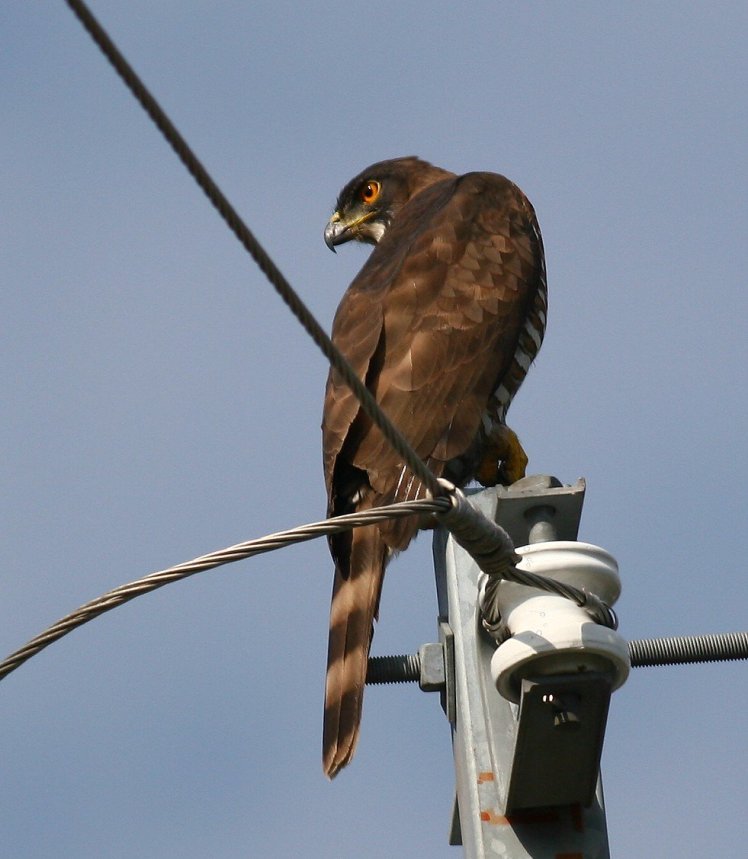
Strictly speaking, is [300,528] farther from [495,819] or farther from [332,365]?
[495,819]

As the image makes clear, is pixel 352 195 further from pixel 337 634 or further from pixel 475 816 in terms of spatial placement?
pixel 475 816

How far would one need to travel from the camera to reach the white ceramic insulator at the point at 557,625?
341cm

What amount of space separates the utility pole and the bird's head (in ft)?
16.8

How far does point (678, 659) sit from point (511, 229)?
3266mm

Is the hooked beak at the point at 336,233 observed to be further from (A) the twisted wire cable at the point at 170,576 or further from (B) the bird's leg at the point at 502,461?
(A) the twisted wire cable at the point at 170,576

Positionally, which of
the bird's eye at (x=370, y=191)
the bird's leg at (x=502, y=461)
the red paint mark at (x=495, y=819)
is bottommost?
the red paint mark at (x=495, y=819)

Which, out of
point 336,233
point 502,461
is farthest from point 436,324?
point 336,233

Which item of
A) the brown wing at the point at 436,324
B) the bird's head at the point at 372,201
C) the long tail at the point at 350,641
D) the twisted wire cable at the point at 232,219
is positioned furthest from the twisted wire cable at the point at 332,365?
the bird's head at the point at 372,201

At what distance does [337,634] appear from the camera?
4816mm

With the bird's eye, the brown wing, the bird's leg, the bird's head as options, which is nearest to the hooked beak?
the bird's head

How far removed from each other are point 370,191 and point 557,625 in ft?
18.2

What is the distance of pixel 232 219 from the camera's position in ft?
9.23

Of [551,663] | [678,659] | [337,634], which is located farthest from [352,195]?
[551,663]

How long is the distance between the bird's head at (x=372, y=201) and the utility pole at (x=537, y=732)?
512 centimetres
